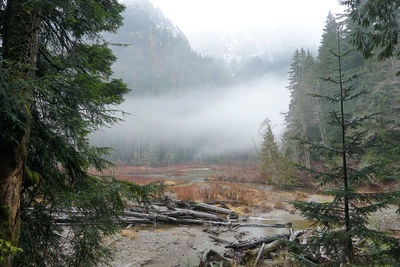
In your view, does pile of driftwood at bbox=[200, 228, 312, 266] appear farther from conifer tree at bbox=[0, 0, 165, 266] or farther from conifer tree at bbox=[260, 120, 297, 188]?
conifer tree at bbox=[260, 120, 297, 188]

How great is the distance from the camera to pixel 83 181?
3.64 meters

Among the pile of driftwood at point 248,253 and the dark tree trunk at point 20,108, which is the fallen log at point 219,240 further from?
the dark tree trunk at point 20,108

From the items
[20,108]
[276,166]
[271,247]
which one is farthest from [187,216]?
[276,166]

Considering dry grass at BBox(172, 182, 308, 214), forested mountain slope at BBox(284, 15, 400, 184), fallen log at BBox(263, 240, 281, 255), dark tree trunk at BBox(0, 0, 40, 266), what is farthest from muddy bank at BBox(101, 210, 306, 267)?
forested mountain slope at BBox(284, 15, 400, 184)

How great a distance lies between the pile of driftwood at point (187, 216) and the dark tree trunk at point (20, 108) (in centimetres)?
928

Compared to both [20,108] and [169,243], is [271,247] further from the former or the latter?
[20,108]

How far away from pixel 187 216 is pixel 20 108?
11541 millimetres

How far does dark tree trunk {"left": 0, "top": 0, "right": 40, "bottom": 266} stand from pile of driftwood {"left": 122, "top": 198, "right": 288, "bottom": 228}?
9284 mm

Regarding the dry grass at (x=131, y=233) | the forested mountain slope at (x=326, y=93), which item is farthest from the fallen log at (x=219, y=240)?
the forested mountain slope at (x=326, y=93)

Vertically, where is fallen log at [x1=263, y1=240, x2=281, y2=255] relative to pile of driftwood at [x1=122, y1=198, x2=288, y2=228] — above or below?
above

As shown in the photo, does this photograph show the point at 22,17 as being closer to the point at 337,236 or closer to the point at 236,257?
the point at 337,236

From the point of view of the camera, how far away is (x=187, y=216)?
12.2 meters

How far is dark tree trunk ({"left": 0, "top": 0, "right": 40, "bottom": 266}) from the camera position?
235cm

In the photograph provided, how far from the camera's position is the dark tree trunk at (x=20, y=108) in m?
2.35
